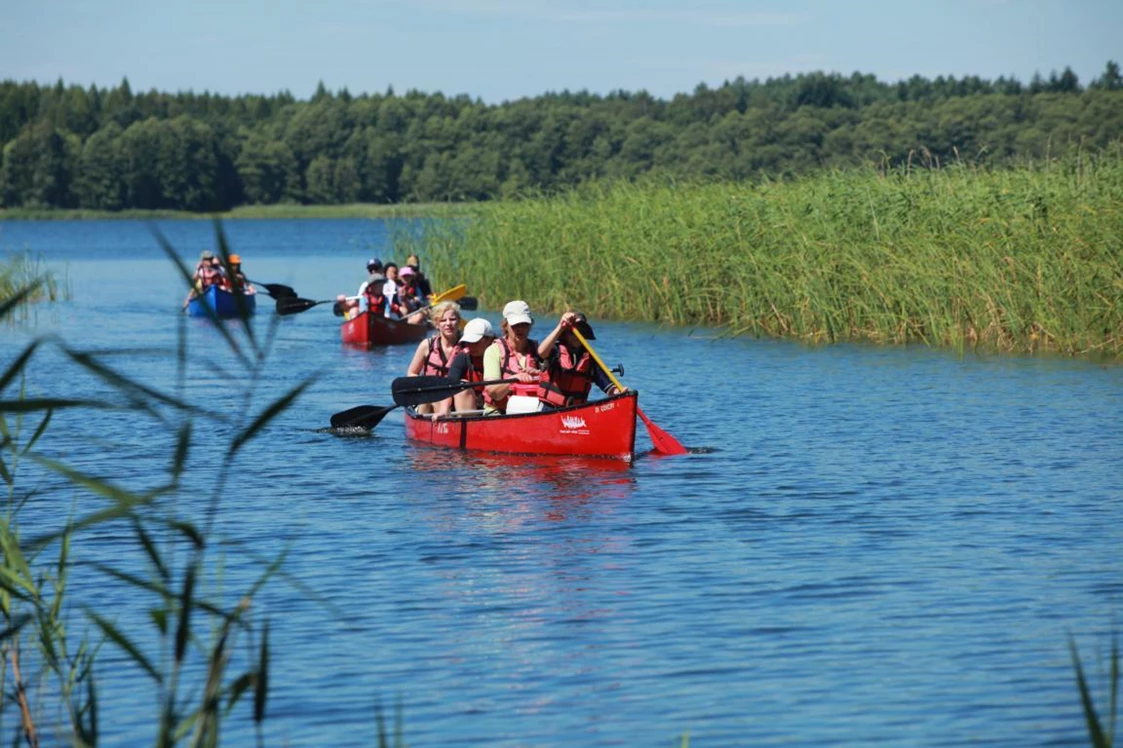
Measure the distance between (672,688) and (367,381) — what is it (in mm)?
13655

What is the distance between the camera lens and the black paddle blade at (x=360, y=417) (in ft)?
48.3

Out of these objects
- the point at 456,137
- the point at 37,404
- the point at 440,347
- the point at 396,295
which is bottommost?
the point at 396,295

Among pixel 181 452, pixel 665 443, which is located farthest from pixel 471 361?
pixel 181 452

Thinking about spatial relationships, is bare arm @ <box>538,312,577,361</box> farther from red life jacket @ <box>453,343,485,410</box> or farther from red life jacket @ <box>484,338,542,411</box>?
red life jacket @ <box>453,343,485,410</box>

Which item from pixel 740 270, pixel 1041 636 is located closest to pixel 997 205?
Answer: pixel 740 270

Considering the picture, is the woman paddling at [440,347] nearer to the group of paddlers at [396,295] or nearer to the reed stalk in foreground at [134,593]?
the reed stalk in foreground at [134,593]

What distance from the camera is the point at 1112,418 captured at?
1445 cm

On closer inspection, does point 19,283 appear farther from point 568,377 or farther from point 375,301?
point 568,377

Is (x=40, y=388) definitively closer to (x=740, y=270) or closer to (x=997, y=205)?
(x=740, y=270)

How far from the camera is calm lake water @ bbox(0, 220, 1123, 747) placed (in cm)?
643

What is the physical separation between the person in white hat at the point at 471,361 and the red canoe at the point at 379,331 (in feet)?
32.6

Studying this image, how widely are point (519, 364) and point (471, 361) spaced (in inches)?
29.5

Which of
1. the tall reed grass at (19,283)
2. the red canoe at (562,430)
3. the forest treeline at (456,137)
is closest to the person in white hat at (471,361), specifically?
the red canoe at (562,430)

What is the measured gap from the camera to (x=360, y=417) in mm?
14781
